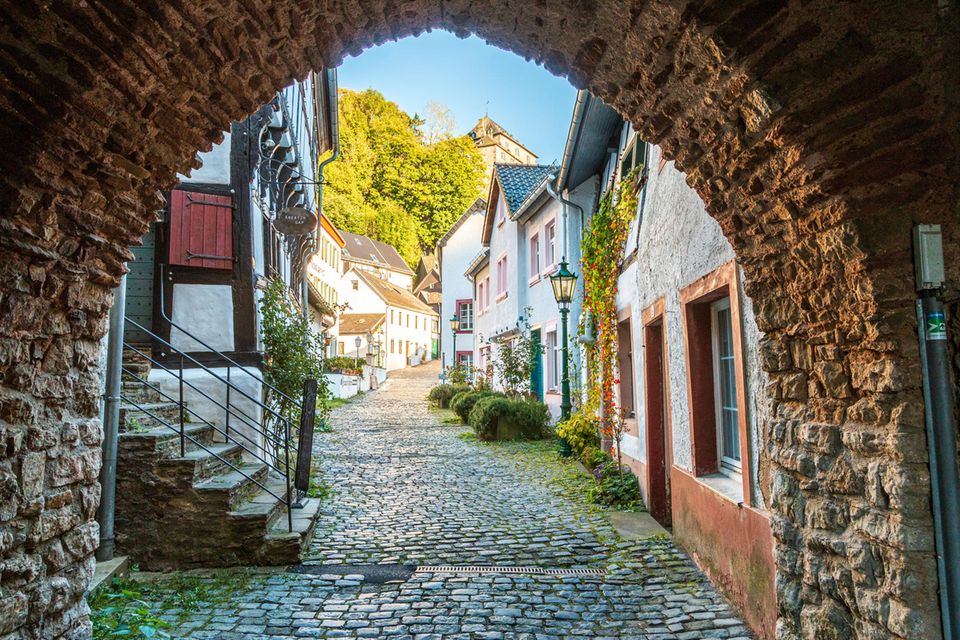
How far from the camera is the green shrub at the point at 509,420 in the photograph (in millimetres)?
13109

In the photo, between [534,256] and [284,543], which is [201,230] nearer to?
[284,543]

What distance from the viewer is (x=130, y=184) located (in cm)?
283

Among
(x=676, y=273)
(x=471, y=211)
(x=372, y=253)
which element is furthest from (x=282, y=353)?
(x=372, y=253)

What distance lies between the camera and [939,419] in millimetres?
2178

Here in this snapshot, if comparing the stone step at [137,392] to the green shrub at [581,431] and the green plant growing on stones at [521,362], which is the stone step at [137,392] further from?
the green plant growing on stones at [521,362]

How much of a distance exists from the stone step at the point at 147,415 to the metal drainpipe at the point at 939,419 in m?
5.06

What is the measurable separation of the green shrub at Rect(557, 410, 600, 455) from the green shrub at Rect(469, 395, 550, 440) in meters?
3.37

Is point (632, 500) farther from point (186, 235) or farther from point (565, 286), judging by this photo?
point (186, 235)

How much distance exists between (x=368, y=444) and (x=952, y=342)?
450 inches

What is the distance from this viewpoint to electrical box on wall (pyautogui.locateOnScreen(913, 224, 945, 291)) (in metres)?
2.22

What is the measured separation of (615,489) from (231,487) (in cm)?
414

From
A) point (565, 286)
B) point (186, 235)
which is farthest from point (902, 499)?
point (565, 286)

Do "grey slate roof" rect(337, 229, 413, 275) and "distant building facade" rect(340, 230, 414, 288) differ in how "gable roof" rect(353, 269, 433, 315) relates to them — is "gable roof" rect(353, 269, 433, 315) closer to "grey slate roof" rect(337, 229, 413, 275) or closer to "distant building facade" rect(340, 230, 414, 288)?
"distant building facade" rect(340, 230, 414, 288)

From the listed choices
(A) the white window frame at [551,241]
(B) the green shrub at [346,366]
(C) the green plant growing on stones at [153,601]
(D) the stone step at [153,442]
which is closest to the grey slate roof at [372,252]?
(B) the green shrub at [346,366]
